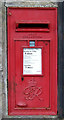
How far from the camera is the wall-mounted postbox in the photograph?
2.46 metres

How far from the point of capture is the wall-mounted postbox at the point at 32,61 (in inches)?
97.0

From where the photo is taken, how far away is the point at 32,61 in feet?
8.20

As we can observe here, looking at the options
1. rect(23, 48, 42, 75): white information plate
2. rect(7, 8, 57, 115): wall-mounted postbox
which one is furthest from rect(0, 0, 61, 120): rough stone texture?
rect(23, 48, 42, 75): white information plate

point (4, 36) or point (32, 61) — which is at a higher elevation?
point (4, 36)

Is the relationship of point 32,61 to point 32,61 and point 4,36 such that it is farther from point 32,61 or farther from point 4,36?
point 4,36

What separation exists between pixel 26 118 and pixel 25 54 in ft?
3.50

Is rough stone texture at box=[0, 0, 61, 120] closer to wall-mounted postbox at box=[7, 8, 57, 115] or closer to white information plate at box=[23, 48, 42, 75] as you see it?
wall-mounted postbox at box=[7, 8, 57, 115]

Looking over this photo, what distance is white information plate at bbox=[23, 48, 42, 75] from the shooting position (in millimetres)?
2484

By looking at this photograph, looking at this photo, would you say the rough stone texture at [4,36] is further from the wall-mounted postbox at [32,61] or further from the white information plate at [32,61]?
the white information plate at [32,61]

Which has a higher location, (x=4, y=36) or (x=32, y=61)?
(x=4, y=36)

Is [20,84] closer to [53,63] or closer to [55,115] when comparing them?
[53,63]

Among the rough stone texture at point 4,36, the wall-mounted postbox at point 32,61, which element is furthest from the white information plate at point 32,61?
the rough stone texture at point 4,36

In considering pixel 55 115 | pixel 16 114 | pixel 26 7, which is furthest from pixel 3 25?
pixel 55 115

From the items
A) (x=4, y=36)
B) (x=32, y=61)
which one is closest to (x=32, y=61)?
(x=32, y=61)
